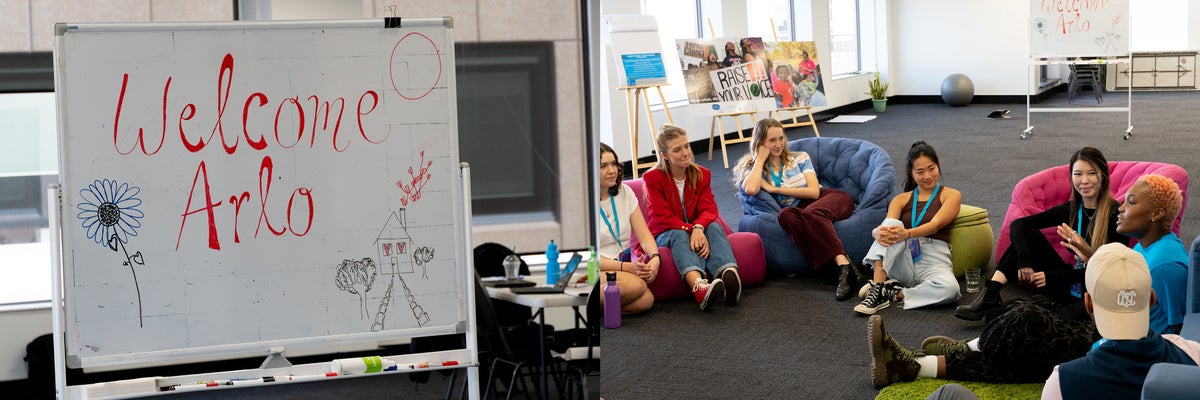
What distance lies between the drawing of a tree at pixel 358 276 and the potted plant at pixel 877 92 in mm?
9425

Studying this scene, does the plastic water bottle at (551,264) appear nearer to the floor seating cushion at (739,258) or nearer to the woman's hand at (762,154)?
the floor seating cushion at (739,258)

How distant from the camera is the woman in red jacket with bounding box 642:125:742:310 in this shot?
4.58 m

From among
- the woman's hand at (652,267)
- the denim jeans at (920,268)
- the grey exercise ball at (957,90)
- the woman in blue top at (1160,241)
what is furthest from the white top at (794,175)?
the grey exercise ball at (957,90)

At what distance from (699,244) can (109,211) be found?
2.60 metres

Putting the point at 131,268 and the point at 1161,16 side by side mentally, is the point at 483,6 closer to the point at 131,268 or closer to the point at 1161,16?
the point at 131,268

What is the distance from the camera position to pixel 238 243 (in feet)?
9.20

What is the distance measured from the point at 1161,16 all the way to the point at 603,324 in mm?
12226

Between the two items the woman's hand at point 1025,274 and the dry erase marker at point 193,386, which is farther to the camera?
the woman's hand at point 1025,274

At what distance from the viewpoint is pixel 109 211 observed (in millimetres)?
2719

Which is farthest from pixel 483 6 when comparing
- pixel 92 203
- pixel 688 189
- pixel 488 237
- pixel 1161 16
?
pixel 1161 16

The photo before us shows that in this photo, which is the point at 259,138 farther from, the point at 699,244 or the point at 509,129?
the point at 699,244

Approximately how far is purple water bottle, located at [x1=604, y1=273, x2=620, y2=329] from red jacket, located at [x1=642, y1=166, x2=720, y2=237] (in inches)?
20.9

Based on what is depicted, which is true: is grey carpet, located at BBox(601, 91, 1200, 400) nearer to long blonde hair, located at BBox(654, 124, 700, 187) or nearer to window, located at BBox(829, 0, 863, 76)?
long blonde hair, located at BBox(654, 124, 700, 187)

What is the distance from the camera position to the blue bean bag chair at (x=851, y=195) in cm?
495
